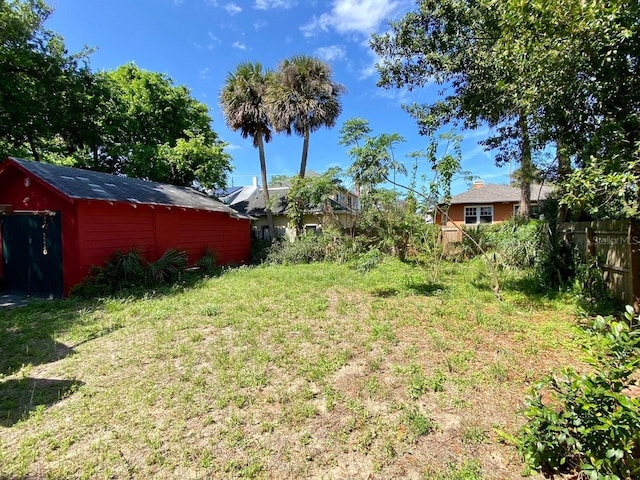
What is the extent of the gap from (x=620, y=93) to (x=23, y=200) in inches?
489

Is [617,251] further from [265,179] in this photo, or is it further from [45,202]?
[265,179]

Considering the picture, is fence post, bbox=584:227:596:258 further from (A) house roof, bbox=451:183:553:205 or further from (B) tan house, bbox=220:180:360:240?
(A) house roof, bbox=451:183:553:205

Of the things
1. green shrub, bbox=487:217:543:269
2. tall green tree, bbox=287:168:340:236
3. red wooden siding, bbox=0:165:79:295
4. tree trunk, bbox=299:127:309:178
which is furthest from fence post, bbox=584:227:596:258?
tree trunk, bbox=299:127:309:178

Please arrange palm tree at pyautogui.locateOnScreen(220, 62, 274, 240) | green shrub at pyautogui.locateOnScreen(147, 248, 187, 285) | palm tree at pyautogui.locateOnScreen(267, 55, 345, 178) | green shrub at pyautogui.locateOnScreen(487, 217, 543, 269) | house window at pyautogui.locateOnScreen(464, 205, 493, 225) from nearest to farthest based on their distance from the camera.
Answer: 1. green shrub at pyautogui.locateOnScreen(487, 217, 543, 269)
2. green shrub at pyautogui.locateOnScreen(147, 248, 187, 285)
3. palm tree at pyautogui.locateOnScreen(267, 55, 345, 178)
4. palm tree at pyautogui.locateOnScreen(220, 62, 274, 240)
5. house window at pyautogui.locateOnScreen(464, 205, 493, 225)

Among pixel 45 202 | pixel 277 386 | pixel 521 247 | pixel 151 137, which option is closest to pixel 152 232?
pixel 45 202

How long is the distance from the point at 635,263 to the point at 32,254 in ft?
40.6

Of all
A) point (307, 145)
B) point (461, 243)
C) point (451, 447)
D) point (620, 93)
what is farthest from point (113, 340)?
point (307, 145)

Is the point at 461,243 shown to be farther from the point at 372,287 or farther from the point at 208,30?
the point at 208,30

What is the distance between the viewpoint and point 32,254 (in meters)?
8.38

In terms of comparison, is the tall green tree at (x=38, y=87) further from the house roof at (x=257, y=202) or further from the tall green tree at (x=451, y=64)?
the tall green tree at (x=451, y=64)

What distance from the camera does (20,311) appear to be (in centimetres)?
673

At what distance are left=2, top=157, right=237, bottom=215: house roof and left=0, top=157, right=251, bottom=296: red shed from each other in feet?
0.06

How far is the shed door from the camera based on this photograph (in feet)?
26.3

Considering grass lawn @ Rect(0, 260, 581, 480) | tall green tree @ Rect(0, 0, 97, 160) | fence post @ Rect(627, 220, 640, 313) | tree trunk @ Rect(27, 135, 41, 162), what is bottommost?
grass lawn @ Rect(0, 260, 581, 480)
